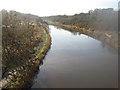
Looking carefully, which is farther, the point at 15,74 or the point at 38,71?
the point at 38,71

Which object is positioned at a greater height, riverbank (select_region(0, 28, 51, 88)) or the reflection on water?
riverbank (select_region(0, 28, 51, 88))

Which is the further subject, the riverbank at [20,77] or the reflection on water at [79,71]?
the reflection on water at [79,71]

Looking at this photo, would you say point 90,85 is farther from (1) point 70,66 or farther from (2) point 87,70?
(1) point 70,66

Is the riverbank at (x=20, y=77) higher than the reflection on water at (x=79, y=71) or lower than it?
higher

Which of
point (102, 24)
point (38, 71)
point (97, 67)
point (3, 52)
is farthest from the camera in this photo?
point (102, 24)

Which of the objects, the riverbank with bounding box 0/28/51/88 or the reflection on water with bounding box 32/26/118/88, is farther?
the reflection on water with bounding box 32/26/118/88

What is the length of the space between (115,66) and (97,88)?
7816 mm

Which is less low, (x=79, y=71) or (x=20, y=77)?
(x=20, y=77)

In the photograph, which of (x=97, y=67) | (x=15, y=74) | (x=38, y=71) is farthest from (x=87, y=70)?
(x=15, y=74)

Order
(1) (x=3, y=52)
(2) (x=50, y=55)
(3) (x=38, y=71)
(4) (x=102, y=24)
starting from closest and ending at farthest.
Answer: (1) (x=3, y=52) → (3) (x=38, y=71) → (2) (x=50, y=55) → (4) (x=102, y=24)

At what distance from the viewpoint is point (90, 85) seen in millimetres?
19469

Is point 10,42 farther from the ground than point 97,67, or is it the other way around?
point 10,42

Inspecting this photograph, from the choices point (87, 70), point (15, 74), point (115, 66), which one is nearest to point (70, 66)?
point (87, 70)

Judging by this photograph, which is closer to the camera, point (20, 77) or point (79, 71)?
point (20, 77)
